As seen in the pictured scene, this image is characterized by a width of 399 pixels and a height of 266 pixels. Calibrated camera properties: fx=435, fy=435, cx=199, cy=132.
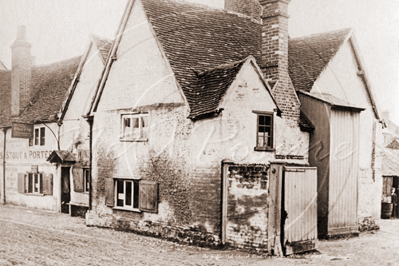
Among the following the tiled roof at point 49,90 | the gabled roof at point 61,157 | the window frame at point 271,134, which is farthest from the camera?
the tiled roof at point 49,90

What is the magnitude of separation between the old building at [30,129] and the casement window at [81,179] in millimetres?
1638

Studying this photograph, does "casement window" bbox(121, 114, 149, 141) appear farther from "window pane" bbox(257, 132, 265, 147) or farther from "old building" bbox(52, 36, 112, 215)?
"old building" bbox(52, 36, 112, 215)

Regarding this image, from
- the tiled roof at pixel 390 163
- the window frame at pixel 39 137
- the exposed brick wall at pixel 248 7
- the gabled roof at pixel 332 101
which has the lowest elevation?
the tiled roof at pixel 390 163

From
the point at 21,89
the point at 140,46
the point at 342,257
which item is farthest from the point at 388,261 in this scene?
the point at 21,89

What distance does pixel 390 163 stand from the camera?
2303 centimetres

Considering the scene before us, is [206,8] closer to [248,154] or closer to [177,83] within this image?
[177,83]

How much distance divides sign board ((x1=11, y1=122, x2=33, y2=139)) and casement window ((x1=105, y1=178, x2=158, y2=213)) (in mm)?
8907

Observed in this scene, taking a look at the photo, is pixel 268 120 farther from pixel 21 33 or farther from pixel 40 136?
pixel 21 33

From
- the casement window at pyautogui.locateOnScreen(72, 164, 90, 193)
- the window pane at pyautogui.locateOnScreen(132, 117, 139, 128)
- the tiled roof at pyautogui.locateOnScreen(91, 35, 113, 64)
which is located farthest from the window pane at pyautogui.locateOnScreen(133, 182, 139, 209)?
the tiled roof at pyautogui.locateOnScreen(91, 35, 113, 64)

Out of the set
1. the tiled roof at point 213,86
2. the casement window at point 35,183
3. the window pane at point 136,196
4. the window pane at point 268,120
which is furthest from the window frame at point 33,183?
the window pane at point 268,120

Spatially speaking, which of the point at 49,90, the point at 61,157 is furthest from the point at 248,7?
the point at 61,157

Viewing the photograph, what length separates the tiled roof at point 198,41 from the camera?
1319 cm

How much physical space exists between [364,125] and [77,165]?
1254cm

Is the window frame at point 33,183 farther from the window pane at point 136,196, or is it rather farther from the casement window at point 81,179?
the window pane at point 136,196
